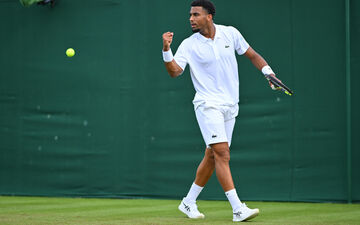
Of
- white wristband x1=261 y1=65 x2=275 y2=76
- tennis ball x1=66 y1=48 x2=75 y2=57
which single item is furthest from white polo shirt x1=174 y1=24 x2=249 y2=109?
tennis ball x1=66 y1=48 x2=75 y2=57

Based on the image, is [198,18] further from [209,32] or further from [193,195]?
[193,195]

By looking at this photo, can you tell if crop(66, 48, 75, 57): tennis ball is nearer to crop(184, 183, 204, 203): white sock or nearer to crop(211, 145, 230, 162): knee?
crop(184, 183, 204, 203): white sock

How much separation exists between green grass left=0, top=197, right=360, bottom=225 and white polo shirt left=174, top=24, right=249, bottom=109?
3.15ft

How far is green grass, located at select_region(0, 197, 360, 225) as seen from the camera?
5008 millimetres

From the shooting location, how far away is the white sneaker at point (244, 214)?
4.86 metres

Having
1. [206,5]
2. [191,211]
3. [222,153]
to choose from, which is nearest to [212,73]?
[206,5]

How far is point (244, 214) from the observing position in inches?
192

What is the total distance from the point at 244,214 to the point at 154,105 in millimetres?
3108

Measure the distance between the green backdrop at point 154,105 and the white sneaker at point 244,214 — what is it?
2410 millimetres

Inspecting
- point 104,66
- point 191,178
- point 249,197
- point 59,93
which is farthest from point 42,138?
Result: point 249,197

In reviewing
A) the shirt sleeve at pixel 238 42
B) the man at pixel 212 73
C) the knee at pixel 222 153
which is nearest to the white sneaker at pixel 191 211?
the man at pixel 212 73

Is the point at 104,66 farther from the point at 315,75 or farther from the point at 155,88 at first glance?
the point at 315,75

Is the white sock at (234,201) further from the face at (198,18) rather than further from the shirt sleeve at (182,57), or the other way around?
the face at (198,18)

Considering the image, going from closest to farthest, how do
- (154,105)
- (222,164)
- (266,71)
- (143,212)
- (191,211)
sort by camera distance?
(222,164) → (266,71) → (191,211) → (143,212) → (154,105)
